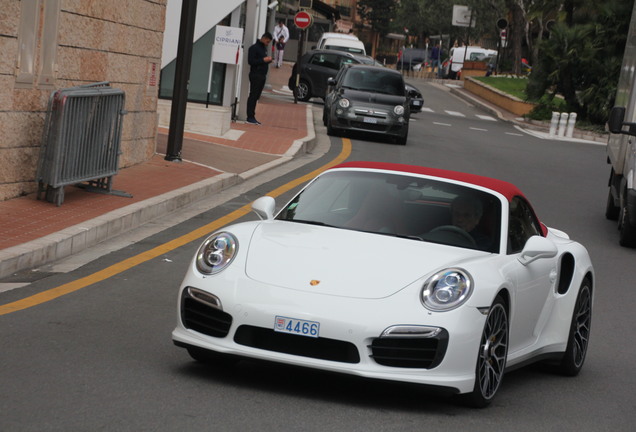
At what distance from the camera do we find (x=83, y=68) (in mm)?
13492

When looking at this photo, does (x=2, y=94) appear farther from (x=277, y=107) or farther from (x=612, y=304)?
(x=277, y=107)

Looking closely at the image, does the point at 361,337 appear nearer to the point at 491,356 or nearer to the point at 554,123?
the point at 491,356

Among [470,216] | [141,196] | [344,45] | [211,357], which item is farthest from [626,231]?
[344,45]

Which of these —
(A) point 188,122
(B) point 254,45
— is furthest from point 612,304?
(B) point 254,45

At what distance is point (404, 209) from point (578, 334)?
147 centimetres

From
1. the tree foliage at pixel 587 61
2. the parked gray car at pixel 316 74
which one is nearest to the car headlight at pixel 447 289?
the parked gray car at pixel 316 74

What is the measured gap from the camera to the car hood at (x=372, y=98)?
2670 centimetres

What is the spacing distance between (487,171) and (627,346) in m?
13.5

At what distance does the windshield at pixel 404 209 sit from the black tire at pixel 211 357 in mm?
1039

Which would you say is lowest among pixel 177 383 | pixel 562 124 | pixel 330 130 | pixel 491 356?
pixel 330 130

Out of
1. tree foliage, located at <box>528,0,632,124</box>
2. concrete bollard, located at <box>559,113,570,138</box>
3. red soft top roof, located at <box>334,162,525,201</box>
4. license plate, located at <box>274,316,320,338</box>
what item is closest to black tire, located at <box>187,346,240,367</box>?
license plate, located at <box>274,316,320,338</box>

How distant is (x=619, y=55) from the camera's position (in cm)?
4047

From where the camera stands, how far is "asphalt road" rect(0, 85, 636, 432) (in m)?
5.39

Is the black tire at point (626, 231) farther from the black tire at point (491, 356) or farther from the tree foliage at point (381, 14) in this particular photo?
the tree foliage at point (381, 14)
